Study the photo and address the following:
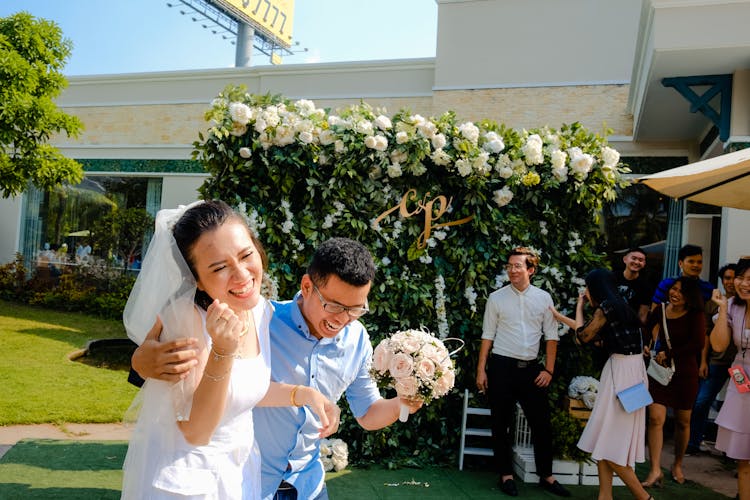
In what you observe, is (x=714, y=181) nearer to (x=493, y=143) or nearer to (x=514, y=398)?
(x=493, y=143)

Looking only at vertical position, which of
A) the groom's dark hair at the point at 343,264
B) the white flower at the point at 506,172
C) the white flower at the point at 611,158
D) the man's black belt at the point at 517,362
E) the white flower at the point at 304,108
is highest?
the white flower at the point at 304,108

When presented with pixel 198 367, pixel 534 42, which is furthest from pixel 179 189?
pixel 198 367

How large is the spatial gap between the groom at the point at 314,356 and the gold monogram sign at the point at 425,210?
131 inches

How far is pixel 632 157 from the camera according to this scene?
10359 mm

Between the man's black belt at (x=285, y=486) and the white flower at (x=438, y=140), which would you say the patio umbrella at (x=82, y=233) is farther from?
the man's black belt at (x=285, y=486)

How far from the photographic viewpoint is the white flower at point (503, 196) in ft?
18.3

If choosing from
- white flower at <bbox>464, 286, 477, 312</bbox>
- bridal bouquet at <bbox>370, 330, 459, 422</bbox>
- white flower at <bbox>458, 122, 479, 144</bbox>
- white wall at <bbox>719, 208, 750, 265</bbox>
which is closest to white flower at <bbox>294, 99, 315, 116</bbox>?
white flower at <bbox>458, 122, 479, 144</bbox>

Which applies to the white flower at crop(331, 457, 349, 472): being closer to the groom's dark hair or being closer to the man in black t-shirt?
the man in black t-shirt

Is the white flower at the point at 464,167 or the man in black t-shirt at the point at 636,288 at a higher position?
the white flower at the point at 464,167

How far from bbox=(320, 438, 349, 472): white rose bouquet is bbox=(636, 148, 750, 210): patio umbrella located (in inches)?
137

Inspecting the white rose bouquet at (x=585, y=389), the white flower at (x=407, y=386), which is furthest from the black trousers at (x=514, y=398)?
the white flower at (x=407, y=386)

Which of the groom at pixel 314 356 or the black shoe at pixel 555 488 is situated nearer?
the groom at pixel 314 356

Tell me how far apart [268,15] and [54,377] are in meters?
25.5

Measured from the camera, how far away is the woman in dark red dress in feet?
17.3
